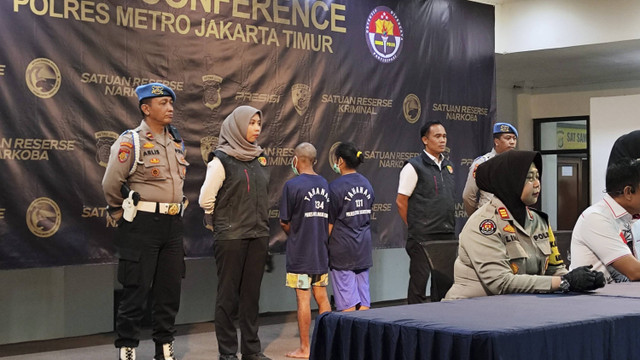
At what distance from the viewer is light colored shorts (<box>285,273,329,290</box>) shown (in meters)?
6.07

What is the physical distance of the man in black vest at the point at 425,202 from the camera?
6676 millimetres

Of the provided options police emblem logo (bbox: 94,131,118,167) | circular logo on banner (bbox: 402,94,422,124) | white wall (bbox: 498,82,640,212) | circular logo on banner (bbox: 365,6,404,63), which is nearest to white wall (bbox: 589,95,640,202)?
white wall (bbox: 498,82,640,212)

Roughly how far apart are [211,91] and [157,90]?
48.4 inches

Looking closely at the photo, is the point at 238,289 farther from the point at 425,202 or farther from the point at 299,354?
the point at 425,202

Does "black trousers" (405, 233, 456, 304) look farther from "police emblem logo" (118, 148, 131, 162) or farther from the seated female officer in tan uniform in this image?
the seated female officer in tan uniform

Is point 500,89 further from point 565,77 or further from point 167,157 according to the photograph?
point 167,157

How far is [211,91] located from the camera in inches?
260

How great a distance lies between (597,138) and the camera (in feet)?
30.3

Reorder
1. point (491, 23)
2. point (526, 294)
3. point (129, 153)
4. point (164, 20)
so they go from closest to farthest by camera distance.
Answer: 1. point (526, 294)
2. point (129, 153)
3. point (164, 20)
4. point (491, 23)

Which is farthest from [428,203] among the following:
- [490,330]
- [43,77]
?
[490,330]

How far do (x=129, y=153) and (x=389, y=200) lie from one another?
3.15 m

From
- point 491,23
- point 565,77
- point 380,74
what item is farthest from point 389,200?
point 565,77

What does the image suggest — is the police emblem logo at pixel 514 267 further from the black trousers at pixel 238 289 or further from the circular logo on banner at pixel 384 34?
the circular logo on banner at pixel 384 34

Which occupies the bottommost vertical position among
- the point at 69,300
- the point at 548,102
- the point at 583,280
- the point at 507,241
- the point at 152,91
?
the point at 69,300
